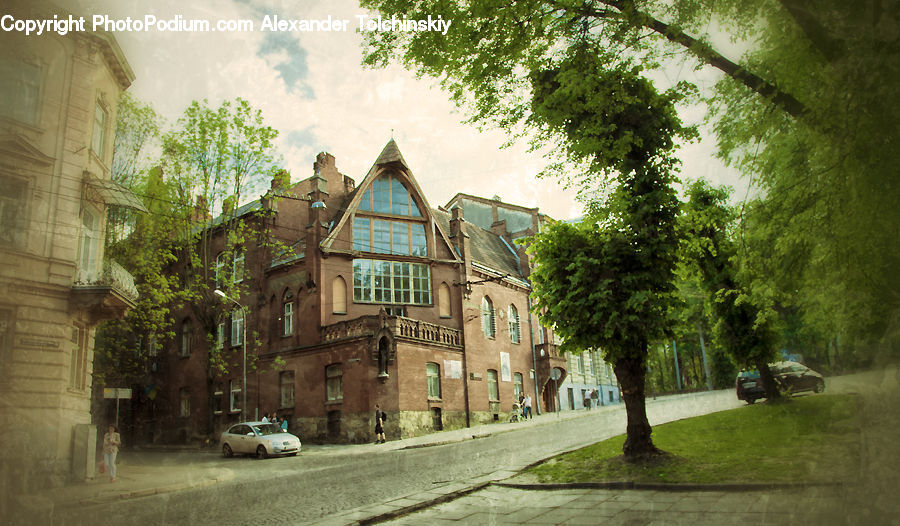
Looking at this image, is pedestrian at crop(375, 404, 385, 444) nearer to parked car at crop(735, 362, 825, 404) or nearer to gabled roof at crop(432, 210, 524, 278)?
gabled roof at crop(432, 210, 524, 278)

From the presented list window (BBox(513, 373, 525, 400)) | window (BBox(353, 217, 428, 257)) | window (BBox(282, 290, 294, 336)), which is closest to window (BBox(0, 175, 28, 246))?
window (BBox(353, 217, 428, 257))

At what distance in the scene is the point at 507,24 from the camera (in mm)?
6367

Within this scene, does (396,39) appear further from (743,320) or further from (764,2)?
(743,320)

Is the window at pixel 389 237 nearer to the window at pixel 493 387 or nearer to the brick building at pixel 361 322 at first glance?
the brick building at pixel 361 322

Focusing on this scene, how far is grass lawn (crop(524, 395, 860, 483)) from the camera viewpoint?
6.25 meters

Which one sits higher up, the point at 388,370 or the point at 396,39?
the point at 396,39

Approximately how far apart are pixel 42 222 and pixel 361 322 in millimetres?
22980

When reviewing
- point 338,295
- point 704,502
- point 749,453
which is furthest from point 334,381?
point 704,502

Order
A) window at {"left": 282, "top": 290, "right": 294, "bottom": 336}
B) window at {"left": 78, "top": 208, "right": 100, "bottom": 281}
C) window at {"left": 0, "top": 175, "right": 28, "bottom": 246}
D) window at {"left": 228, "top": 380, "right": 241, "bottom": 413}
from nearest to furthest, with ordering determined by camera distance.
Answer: window at {"left": 0, "top": 175, "right": 28, "bottom": 246} < window at {"left": 78, "top": 208, "right": 100, "bottom": 281} < window at {"left": 282, "top": 290, "right": 294, "bottom": 336} < window at {"left": 228, "top": 380, "right": 241, "bottom": 413}

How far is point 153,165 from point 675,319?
30.1 ft

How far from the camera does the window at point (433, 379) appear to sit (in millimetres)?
27734

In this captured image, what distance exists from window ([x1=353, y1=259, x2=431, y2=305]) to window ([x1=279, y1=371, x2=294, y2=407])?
556cm

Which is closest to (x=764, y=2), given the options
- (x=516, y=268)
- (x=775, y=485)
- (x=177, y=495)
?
(x=775, y=485)

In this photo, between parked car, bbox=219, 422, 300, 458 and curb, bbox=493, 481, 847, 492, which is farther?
parked car, bbox=219, 422, 300, 458
